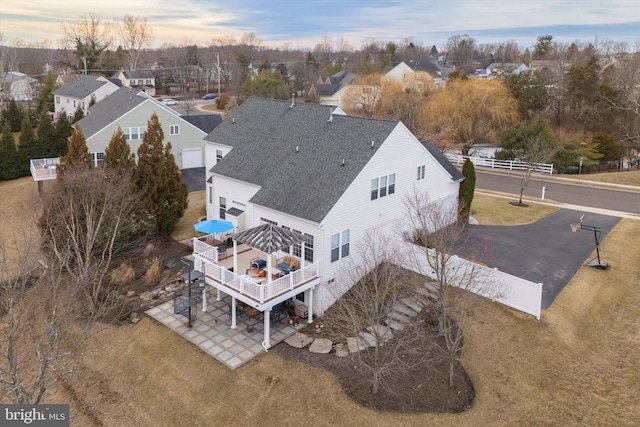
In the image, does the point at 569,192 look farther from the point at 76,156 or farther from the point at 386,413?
the point at 76,156

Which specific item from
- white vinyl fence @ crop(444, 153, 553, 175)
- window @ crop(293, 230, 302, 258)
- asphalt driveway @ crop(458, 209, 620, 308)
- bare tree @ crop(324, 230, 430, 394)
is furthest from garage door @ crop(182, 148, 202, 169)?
bare tree @ crop(324, 230, 430, 394)

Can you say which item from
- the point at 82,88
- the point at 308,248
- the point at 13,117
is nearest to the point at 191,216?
the point at 308,248

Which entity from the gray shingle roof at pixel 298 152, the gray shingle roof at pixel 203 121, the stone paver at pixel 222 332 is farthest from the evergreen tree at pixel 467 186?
the gray shingle roof at pixel 203 121

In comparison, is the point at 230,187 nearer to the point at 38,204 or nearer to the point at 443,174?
the point at 38,204

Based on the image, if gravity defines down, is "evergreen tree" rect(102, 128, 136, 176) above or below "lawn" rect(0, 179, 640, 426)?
above

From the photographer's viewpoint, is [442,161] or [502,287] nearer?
[502,287]

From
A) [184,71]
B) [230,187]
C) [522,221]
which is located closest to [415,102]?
[522,221]

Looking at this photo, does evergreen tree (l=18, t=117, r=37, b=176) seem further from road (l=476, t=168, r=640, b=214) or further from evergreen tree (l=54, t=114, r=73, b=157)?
road (l=476, t=168, r=640, b=214)
